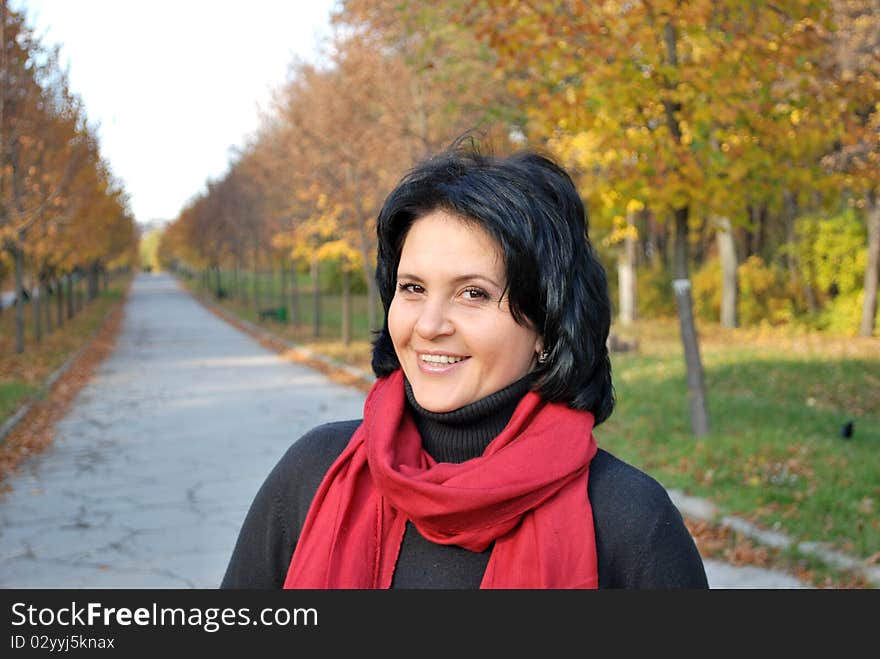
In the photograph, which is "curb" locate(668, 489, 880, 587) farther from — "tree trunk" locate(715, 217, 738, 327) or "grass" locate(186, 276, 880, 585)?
"tree trunk" locate(715, 217, 738, 327)

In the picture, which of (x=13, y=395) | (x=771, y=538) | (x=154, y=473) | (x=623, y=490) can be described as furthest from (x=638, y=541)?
(x=13, y=395)

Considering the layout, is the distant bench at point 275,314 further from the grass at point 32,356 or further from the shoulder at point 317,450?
the shoulder at point 317,450

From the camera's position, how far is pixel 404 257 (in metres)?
1.95

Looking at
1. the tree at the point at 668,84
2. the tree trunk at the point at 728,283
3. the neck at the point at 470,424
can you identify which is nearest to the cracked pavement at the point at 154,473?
the tree at the point at 668,84

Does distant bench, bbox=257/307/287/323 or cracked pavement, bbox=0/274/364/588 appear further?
distant bench, bbox=257/307/287/323

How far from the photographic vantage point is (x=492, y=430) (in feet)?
6.38

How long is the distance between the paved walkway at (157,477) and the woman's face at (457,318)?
4.14 m

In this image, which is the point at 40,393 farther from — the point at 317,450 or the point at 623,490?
the point at 623,490

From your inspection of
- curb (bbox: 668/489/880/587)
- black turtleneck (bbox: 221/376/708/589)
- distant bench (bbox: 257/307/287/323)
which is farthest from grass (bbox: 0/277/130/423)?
black turtleneck (bbox: 221/376/708/589)

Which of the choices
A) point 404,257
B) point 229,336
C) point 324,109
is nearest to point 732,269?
point 324,109

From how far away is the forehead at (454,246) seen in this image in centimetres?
188

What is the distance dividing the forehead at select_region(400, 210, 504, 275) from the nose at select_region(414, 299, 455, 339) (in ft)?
0.24

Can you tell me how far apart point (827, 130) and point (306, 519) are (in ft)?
24.4

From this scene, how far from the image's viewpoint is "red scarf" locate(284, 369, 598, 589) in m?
1.78
